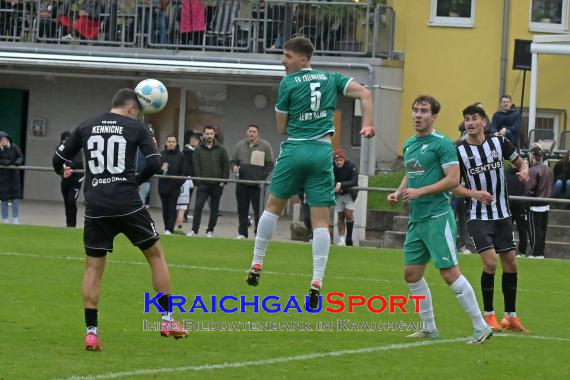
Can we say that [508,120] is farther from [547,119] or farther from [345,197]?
[547,119]

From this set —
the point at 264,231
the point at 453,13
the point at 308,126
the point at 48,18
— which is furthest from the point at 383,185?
the point at 308,126

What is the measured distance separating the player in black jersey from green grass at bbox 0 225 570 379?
2.37ft

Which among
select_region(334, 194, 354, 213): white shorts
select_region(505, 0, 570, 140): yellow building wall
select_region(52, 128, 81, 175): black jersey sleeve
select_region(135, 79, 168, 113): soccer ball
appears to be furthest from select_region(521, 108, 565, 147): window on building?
select_region(52, 128, 81, 175): black jersey sleeve

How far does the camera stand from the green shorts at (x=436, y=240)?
1185 centimetres

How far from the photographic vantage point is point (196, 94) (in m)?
35.7

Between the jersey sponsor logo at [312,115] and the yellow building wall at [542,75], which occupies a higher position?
the yellow building wall at [542,75]

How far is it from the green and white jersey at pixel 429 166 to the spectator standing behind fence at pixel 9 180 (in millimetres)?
15898

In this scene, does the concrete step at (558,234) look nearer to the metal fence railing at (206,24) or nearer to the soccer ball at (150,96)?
the metal fence railing at (206,24)

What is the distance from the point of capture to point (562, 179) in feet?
88.1

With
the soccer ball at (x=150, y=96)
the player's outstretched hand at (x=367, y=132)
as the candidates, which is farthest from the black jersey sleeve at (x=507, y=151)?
the soccer ball at (x=150, y=96)

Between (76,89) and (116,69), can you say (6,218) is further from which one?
(76,89)

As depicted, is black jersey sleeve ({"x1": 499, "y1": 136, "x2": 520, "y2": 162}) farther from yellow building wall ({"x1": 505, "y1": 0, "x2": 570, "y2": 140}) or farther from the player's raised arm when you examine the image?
yellow building wall ({"x1": 505, "y1": 0, "x2": 570, "y2": 140})

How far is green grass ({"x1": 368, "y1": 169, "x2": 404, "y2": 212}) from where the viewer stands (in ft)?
89.2

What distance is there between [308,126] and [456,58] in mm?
22449
